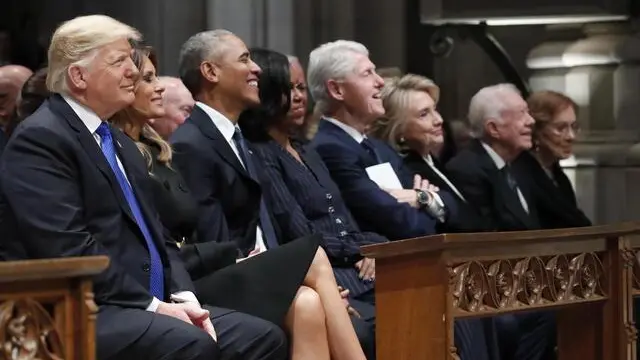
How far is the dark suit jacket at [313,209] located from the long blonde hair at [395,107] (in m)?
0.92

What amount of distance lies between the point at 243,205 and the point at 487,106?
7.66 ft

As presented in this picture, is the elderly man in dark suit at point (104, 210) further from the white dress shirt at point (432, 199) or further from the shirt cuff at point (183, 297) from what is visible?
the white dress shirt at point (432, 199)

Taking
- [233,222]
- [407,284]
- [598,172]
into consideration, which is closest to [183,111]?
[233,222]

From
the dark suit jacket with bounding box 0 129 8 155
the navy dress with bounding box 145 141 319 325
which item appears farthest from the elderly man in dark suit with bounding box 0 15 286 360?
the dark suit jacket with bounding box 0 129 8 155

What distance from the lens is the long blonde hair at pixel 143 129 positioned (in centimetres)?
547

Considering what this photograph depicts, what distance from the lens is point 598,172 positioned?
9367 mm

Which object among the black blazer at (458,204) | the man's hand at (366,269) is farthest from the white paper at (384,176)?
the man's hand at (366,269)

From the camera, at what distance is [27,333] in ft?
12.8

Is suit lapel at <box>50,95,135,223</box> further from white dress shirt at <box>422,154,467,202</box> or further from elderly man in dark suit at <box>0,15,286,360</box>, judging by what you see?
white dress shirt at <box>422,154,467,202</box>

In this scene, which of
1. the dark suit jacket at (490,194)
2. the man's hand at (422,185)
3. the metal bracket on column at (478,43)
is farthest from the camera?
the metal bracket on column at (478,43)

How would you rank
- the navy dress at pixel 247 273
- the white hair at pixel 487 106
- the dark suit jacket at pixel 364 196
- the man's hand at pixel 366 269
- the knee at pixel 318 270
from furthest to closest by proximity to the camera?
the white hair at pixel 487 106 < the dark suit jacket at pixel 364 196 < the man's hand at pixel 366 269 < the knee at pixel 318 270 < the navy dress at pixel 247 273

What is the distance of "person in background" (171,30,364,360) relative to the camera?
17.7 ft

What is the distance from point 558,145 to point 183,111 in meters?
2.41

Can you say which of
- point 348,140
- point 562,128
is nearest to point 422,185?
point 348,140
